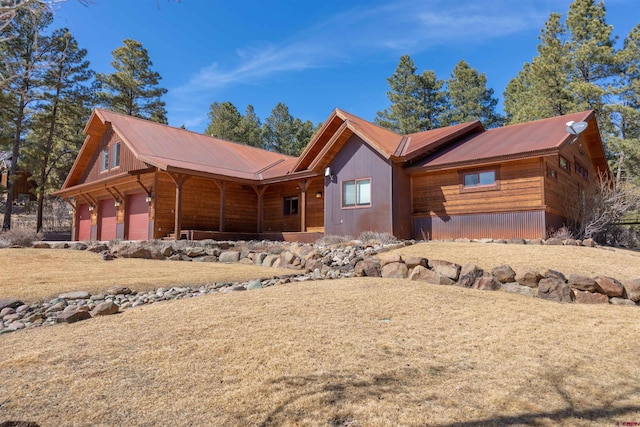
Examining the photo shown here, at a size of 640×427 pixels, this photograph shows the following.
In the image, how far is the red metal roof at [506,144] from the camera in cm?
1303

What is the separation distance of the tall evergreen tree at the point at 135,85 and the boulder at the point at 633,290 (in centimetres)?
3485

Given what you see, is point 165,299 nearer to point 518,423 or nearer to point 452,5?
point 518,423

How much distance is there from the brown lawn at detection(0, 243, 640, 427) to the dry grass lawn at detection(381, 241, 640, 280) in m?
2.45

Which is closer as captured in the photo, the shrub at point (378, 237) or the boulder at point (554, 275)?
the boulder at point (554, 275)

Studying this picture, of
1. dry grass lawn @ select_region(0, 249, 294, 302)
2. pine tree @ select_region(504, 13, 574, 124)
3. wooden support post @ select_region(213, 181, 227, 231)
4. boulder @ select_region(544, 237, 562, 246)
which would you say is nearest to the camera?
dry grass lawn @ select_region(0, 249, 294, 302)

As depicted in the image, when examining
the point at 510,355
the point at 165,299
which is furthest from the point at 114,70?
the point at 510,355

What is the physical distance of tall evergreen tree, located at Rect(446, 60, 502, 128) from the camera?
35125 mm

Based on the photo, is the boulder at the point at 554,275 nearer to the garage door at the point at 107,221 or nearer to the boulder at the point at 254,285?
the boulder at the point at 254,285

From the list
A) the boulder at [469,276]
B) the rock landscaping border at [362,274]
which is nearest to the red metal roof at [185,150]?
the rock landscaping border at [362,274]

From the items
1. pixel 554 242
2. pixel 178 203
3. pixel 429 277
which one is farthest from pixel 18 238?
pixel 554 242

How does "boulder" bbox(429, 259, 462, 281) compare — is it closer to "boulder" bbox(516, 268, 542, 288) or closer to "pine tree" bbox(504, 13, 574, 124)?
"boulder" bbox(516, 268, 542, 288)

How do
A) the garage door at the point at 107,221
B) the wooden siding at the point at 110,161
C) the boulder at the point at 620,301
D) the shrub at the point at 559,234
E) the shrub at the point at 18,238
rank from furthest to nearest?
the garage door at the point at 107,221 → the wooden siding at the point at 110,161 → the shrub at the point at 18,238 → the shrub at the point at 559,234 → the boulder at the point at 620,301

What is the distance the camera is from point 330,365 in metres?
4.00

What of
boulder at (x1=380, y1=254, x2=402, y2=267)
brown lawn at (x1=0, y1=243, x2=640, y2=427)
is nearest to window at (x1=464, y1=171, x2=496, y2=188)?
boulder at (x1=380, y1=254, x2=402, y2=267)
